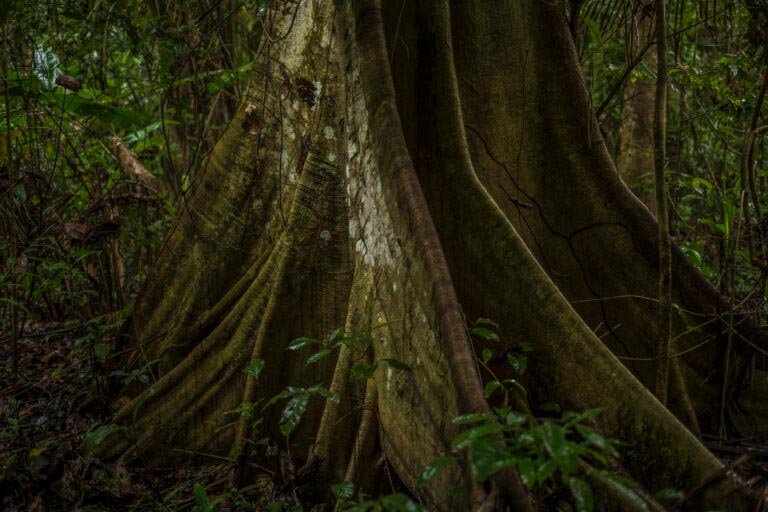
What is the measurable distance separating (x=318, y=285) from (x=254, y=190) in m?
0.75

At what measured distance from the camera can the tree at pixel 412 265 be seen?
2.33m

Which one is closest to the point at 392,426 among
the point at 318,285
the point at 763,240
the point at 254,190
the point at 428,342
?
the point at 428,342

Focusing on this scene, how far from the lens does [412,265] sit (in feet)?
7.88

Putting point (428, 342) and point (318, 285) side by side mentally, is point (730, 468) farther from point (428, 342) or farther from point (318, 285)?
point (318, 285)

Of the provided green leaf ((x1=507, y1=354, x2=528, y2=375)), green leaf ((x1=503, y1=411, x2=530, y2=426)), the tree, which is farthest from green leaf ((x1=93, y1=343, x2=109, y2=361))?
green leaf ((x1=503, y1=411, x2=530, y2=426))

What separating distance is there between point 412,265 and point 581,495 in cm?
111

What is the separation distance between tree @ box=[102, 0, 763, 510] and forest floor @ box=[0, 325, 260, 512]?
166mm

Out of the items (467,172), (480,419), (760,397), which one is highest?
(467,172)

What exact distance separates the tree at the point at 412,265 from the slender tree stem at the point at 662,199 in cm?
19

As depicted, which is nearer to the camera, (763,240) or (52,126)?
(763,240)

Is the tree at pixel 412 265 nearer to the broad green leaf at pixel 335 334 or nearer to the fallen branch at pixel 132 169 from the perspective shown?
the broad green leaf at pixel 335 334

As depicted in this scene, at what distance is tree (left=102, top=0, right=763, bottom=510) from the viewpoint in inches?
91.7

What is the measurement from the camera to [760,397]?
294cm

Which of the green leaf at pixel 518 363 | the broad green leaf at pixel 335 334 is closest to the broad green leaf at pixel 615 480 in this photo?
the green leaf at pixel 518 363
